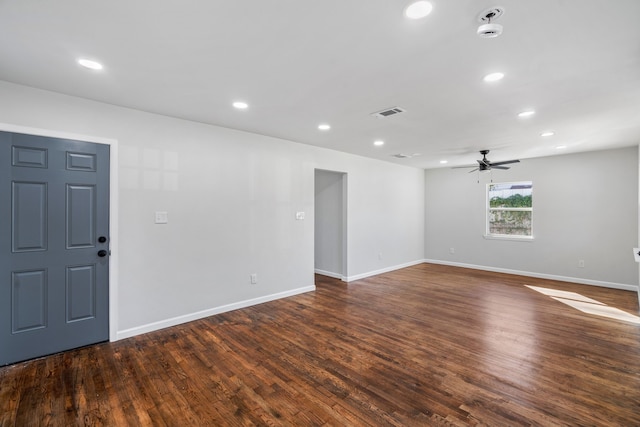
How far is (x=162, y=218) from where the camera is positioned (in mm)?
3449

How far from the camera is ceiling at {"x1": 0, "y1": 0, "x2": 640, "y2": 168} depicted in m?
1.67

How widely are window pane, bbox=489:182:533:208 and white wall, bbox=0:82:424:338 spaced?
156 inches

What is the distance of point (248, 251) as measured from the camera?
4.24 metres

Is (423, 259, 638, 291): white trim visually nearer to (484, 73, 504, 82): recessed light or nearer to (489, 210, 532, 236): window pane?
(489, 210, 532, 236): window pane

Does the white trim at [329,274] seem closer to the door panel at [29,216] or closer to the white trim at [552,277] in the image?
the white trim at [552,277]

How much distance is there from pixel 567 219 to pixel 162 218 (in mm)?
7288

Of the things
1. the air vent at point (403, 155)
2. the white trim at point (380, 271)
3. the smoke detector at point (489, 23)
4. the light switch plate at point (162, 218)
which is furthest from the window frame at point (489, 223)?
the light switch plate at point (162, 218)

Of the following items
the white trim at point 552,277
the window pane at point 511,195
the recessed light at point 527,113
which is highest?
the recessed light at point 527,113

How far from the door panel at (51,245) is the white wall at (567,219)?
7.30 meters

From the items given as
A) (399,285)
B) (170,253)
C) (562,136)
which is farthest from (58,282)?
(562,136)

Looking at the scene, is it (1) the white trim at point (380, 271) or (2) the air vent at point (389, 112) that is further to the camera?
(1) the white trim at point (380, 271)

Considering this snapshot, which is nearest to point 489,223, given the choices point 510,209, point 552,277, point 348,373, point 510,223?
point 510,223

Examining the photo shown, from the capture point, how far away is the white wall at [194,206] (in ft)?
10.3

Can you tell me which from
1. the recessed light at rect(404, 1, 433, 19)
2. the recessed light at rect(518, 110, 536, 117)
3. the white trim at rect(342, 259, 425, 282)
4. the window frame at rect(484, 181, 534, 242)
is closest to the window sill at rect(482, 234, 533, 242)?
the window frame at rect(484, 181, 534, 242)
